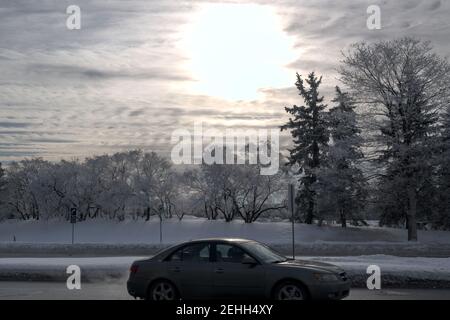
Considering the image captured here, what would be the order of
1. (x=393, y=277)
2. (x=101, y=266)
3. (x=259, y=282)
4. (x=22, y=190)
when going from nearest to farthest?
(x=259, y=282) < (x=393, y=277) < (x=101, y=266) < (x=22, y=190)

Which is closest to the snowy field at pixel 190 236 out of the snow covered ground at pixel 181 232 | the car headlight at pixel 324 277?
the snow covered ground at pixel 181 232

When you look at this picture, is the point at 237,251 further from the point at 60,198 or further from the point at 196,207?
the point at 60,198

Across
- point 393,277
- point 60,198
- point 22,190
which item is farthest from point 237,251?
point 22,190

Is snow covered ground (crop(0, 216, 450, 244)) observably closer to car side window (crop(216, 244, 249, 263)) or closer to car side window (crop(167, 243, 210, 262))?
car side window (crop(167, 243, 210, 262))

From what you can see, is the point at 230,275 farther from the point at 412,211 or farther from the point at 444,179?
the point at 444,179

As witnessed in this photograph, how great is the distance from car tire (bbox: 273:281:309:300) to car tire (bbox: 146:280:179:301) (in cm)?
226

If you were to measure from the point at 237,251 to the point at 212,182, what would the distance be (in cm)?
5095

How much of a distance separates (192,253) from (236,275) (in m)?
1.18

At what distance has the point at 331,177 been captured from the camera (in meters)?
43.4

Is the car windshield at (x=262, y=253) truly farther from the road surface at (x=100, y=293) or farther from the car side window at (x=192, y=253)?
the road surface at (x=100, y=293)

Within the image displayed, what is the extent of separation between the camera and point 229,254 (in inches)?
484

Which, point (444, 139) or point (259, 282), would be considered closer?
point (259, 282)

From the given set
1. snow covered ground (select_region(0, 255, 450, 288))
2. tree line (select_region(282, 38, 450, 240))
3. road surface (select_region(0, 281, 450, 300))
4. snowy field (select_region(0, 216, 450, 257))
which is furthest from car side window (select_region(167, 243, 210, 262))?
tree line (select_region(282, 38, 450, 240))

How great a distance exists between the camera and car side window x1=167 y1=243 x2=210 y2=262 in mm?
12469
